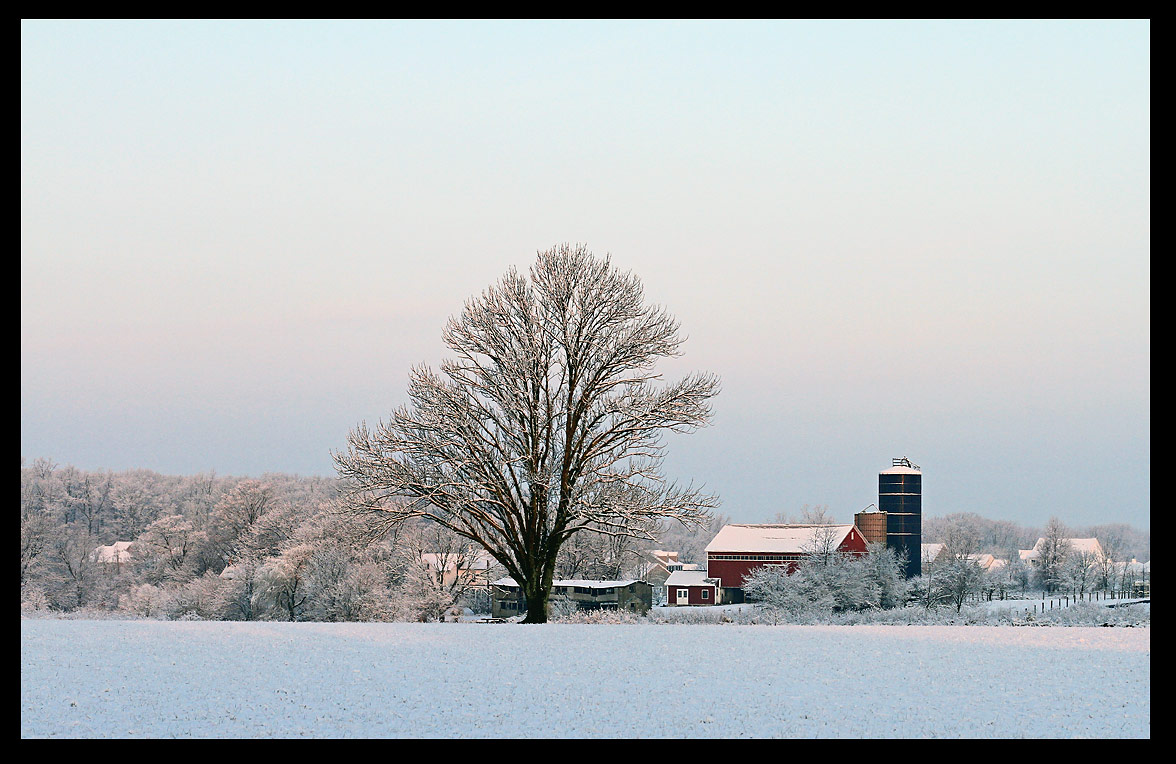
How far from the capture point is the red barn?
6619cm

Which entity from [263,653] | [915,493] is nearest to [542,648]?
[263,653]

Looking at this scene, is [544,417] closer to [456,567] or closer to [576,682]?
[576,682]

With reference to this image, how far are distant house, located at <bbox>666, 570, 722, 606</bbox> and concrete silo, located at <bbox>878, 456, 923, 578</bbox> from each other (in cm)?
1410

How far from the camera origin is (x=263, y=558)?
164 feet

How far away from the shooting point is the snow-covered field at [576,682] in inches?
405

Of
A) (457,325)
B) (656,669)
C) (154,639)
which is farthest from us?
(457,325)

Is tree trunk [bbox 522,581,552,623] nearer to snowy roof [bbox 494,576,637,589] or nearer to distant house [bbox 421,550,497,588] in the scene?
distant house [bbox 421,550,497,588]

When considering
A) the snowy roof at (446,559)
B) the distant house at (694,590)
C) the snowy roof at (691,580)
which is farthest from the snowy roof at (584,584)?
the snowy roof at (691,580)

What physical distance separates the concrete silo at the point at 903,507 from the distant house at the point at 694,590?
1410 cm

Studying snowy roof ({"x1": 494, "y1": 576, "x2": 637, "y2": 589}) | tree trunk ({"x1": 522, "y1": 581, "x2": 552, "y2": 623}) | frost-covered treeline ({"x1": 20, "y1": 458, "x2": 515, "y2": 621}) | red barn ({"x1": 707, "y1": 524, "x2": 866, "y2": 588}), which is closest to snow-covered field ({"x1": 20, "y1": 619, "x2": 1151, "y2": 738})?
tree trunk ({"x1": 522, "y1": 581, "x2": 552, "y2": 623})

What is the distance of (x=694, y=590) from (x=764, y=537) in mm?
6685

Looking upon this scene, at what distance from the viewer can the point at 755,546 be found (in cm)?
6819

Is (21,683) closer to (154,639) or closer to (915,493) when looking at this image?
(154,639)
